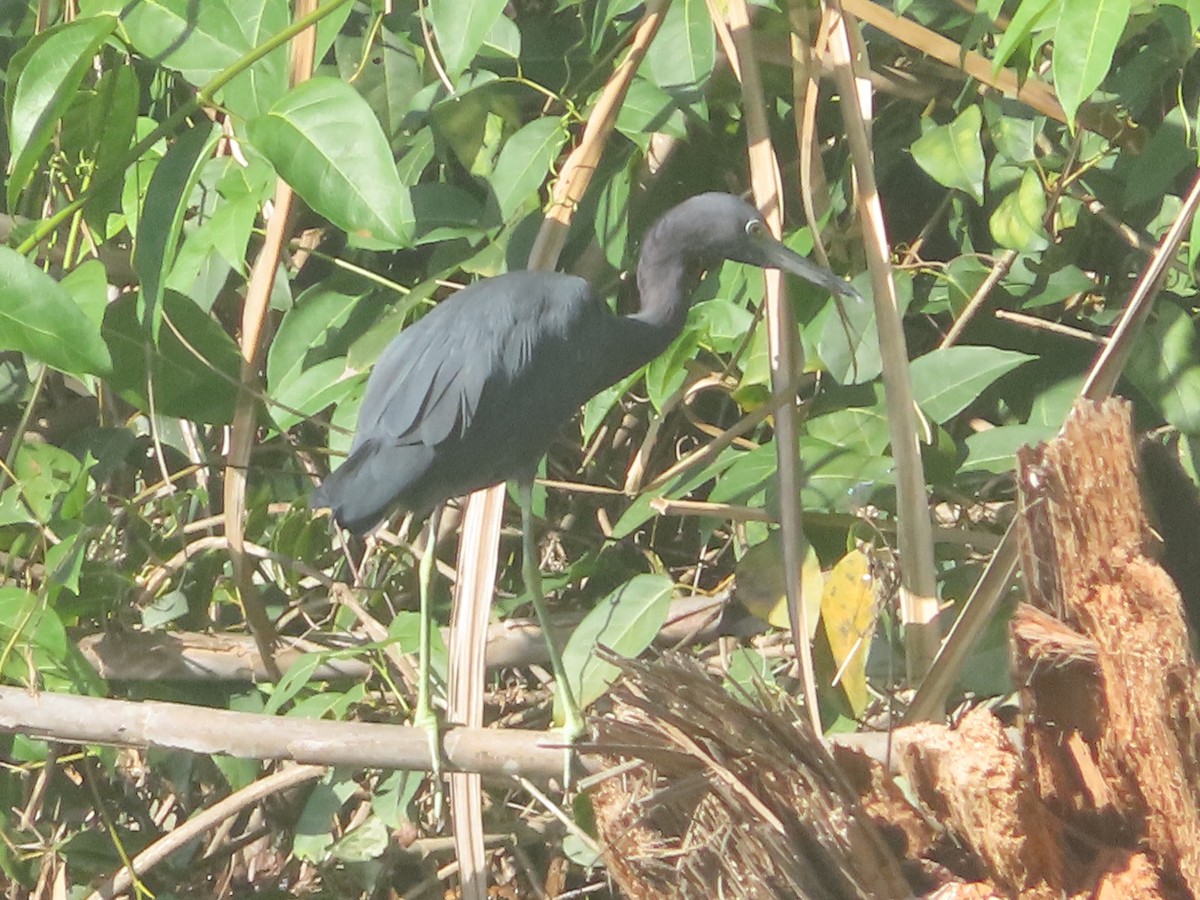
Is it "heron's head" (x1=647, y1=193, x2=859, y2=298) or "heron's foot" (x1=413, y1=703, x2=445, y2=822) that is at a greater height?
"heron's head" (x1=647, y1=193, x2=859, y2=298)

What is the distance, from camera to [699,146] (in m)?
2.10

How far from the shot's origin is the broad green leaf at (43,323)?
128 centimetres

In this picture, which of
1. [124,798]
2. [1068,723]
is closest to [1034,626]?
[1068,723]

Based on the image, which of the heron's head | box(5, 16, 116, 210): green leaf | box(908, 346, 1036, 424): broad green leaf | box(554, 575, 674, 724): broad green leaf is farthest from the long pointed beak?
box(5, 16, 116, 210): green leaf

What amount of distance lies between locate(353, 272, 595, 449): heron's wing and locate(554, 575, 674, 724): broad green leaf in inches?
10.5

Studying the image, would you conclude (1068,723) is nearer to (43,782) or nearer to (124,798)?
(43,782)

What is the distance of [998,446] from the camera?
1717 millimetres

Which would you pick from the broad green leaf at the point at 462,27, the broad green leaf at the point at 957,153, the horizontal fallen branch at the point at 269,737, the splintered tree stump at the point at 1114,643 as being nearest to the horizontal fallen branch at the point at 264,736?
the horizontal fallen branch at the point at 269,737

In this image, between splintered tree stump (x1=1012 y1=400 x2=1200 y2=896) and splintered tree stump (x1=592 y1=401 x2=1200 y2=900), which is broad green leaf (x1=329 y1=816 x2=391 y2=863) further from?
splintered tree stump (x1=1012 y1=400 x2=1200 y2=896)

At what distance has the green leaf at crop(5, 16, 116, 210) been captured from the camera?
4.37 ft

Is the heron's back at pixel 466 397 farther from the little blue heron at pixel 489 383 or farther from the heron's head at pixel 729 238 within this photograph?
the heron's head at pixel 729 238

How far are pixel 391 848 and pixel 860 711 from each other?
962 millimetres

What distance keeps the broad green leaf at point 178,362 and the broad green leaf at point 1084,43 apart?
3.25ft

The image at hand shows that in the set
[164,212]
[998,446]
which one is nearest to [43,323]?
[164,212]
